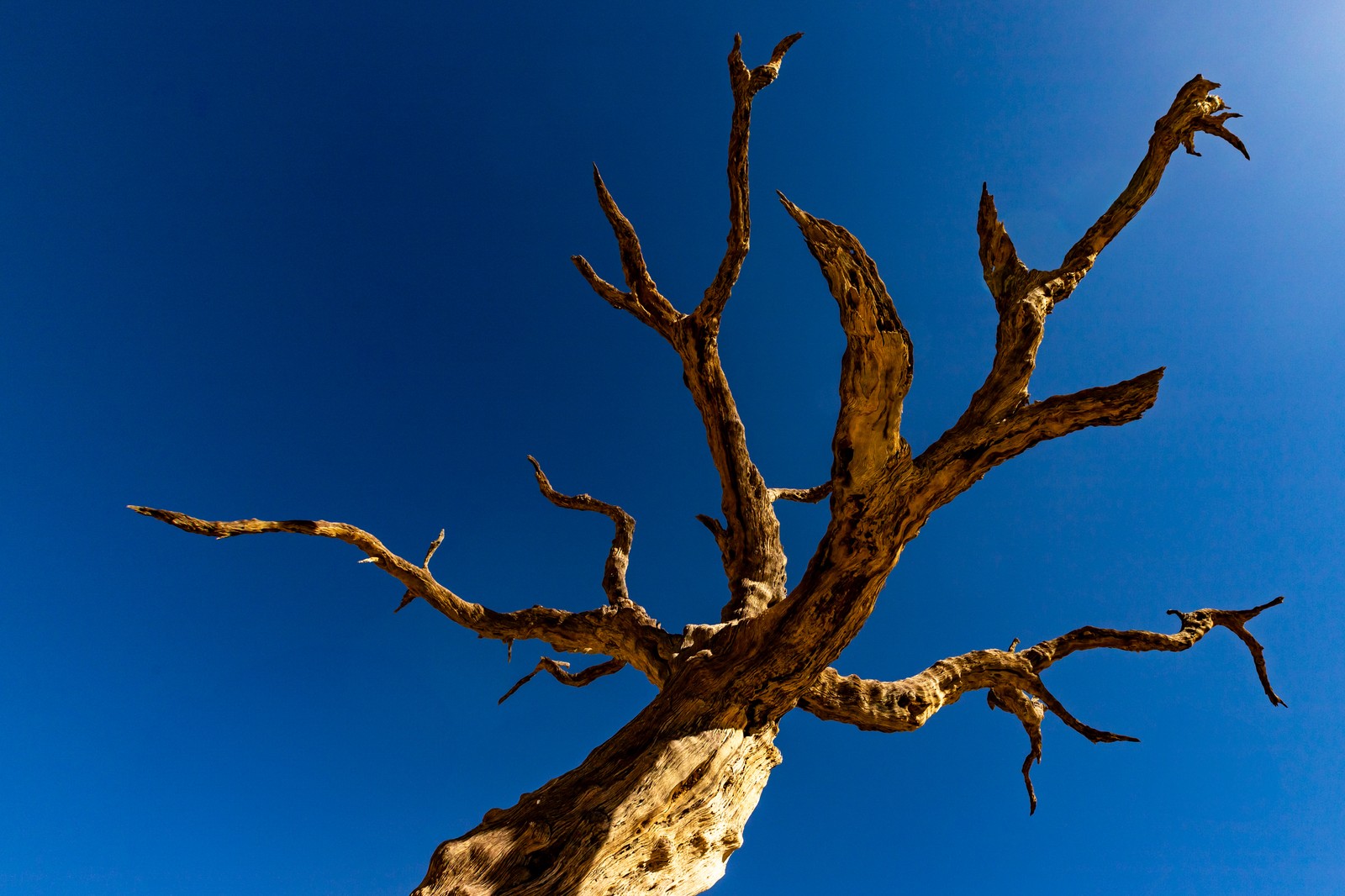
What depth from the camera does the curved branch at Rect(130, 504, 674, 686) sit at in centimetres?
470

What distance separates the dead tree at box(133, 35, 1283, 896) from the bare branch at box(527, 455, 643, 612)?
448 millimetres

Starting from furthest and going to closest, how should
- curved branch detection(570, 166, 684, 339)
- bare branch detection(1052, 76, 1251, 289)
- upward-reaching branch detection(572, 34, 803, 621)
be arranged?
curved branch detection(570, 166, 684, 339)
upward-reaching branch detection(572, 34, 803, 621)
bare branch detection(1052, 76, 1251, 289)

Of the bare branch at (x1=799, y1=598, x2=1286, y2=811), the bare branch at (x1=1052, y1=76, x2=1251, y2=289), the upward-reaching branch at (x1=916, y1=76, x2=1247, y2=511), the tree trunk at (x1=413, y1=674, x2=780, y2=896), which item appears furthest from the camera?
the bare branch at (x1=799, y1=598, x2=1286, y2=811)

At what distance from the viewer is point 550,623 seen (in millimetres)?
5164

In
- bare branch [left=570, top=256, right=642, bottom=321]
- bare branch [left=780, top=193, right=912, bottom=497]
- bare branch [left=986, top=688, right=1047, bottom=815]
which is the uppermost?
bare branch [left=570, top=256, right=642, bottom=321]

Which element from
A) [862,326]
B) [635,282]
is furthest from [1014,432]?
[635,282]

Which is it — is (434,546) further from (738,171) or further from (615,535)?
(738,171)

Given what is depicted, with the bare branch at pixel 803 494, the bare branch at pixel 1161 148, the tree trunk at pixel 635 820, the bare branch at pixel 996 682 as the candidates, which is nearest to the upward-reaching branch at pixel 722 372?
the bare branch at pixel 803 494

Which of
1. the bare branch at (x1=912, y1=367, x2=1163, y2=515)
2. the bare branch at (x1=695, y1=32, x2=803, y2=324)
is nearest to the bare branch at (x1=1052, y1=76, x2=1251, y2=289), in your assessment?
the bare branch at (x1=912, y1=367, x2=1163, y2=515)

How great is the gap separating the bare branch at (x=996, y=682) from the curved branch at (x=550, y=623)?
54.0 inches

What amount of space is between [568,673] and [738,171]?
16.8 feet

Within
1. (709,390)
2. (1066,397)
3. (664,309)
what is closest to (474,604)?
(709,390)

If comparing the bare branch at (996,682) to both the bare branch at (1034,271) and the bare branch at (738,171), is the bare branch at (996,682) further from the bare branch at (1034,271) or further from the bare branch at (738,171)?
the bare branch at (738,171)

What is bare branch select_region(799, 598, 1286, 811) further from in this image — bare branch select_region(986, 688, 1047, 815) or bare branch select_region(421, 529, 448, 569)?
bare branch select_region(421, 529, 448, 569)
